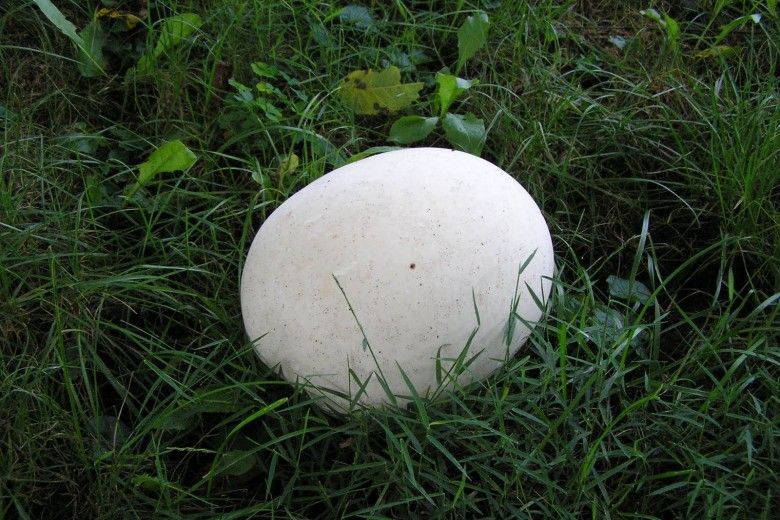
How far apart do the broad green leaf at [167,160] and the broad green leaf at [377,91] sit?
1.68 ft

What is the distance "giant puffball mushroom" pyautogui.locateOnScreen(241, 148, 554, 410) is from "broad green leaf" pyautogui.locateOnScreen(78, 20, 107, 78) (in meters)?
0.96

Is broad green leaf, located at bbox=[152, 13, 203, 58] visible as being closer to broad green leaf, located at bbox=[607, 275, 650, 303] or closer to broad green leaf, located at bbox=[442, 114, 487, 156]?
broad green leaf, located at bbox=[442, 114, 487, 156]

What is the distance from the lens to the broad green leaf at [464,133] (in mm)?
2289

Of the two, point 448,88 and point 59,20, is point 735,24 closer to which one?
point 448,88

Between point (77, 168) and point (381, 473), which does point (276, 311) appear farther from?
point (77, 168)

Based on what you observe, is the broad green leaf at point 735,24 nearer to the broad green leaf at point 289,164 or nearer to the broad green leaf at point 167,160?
the broad green leaf at point 289,164

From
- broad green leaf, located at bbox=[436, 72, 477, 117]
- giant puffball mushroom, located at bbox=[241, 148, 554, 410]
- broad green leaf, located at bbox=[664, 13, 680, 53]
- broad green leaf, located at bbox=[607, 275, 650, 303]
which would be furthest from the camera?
broad green leaf, located at bbox=[664, 13, 680, 53]

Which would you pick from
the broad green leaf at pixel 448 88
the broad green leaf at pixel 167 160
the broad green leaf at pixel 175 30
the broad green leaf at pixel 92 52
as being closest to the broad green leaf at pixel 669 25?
the broad green leaf at pixel 448 88

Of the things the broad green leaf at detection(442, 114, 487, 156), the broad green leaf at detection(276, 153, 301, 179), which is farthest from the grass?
the broad green leaf at detection(442, 114, 487, 156)

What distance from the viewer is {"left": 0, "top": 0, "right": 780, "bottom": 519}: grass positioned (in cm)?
167

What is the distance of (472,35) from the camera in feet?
8.15

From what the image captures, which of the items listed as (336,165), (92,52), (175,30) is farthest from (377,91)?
(92,52)

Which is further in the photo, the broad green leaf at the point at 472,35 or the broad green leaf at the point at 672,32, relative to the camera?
the broad green leaf at the point at 672,32

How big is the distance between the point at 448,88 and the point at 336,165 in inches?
15.2
